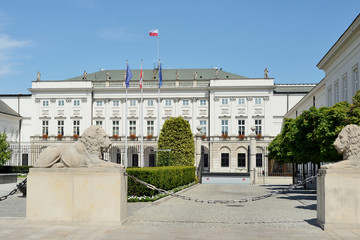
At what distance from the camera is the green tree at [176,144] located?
3784cm

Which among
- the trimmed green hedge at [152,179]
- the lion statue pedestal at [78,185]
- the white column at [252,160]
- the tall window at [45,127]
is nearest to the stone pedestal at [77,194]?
the lion statue pedestal at [78,185]

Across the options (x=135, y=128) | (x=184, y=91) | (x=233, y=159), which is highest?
(x=184, y=91)

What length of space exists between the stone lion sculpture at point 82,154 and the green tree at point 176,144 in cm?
2621

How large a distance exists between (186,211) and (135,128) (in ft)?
186

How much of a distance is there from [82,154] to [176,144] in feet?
92.1

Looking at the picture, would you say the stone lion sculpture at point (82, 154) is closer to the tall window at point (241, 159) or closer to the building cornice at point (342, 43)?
the building cornice at point (342, 43)

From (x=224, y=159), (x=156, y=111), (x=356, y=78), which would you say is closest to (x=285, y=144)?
(x=356, y=78)

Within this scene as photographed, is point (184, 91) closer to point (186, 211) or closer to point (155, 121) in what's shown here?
point (155, 121)

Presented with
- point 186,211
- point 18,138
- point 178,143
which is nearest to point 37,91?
point 18,138

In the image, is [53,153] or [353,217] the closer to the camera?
[353,217]

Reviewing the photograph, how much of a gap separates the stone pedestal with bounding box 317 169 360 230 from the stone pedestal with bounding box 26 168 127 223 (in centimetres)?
473

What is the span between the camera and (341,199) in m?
→ 10.1

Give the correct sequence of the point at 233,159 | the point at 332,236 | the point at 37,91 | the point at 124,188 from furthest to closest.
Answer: the point at 37,91 → the point at 233,159 → the point at 124,188 → the point at 332,236

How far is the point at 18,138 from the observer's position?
72.9m
